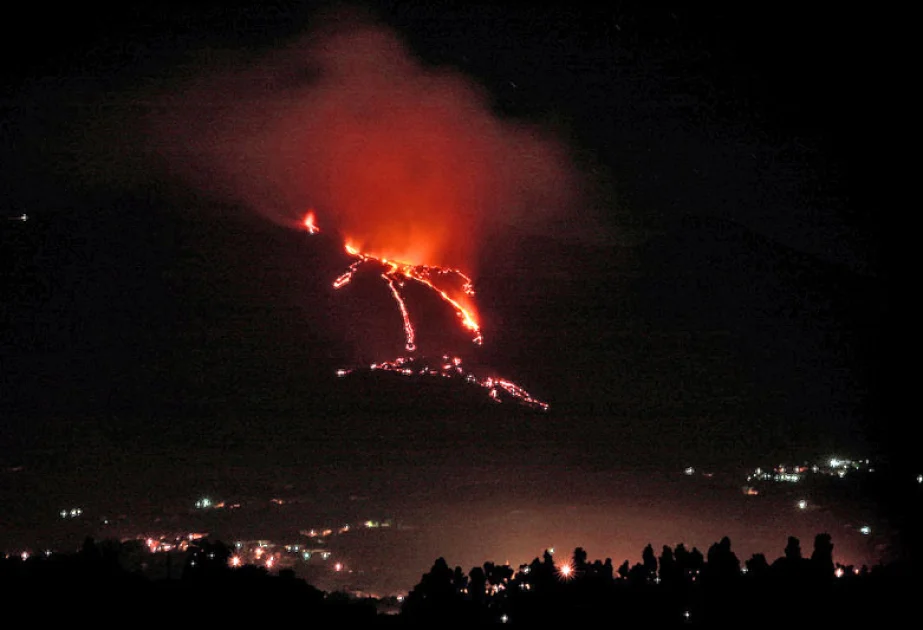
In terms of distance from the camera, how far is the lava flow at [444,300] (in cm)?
4375

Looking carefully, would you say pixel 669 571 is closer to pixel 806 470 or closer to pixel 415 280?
pixel 806 470

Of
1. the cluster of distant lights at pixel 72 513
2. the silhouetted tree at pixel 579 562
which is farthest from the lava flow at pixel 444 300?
the silhouetted tree at pixel 579 562

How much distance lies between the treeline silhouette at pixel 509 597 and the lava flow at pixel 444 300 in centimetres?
2914

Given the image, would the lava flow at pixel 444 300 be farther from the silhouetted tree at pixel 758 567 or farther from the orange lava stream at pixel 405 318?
the silhouetted tree at pixel 758 567

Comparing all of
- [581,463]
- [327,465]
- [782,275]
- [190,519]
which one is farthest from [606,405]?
[782,275]

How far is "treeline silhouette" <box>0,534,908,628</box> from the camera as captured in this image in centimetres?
1170

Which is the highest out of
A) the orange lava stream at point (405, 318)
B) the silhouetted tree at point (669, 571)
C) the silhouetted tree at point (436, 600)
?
the orange lava stream at point (405, 318)

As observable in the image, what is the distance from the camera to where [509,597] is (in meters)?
13.5

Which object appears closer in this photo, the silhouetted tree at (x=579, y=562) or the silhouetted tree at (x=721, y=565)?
the silhouetted tree at (x=721, y=565)

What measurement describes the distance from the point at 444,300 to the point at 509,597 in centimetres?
3632

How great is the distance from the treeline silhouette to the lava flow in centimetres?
2914

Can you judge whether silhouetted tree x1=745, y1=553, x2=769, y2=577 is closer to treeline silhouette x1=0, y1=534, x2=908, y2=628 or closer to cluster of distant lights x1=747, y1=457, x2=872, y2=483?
treeline silhouette x1=0, y1=534, x2=908, y2=628

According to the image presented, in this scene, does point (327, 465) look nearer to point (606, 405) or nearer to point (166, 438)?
point (166, 438)

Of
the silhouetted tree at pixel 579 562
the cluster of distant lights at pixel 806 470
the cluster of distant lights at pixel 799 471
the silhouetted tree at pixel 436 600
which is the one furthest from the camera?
the cluster of distant lights at pixel 806 470
